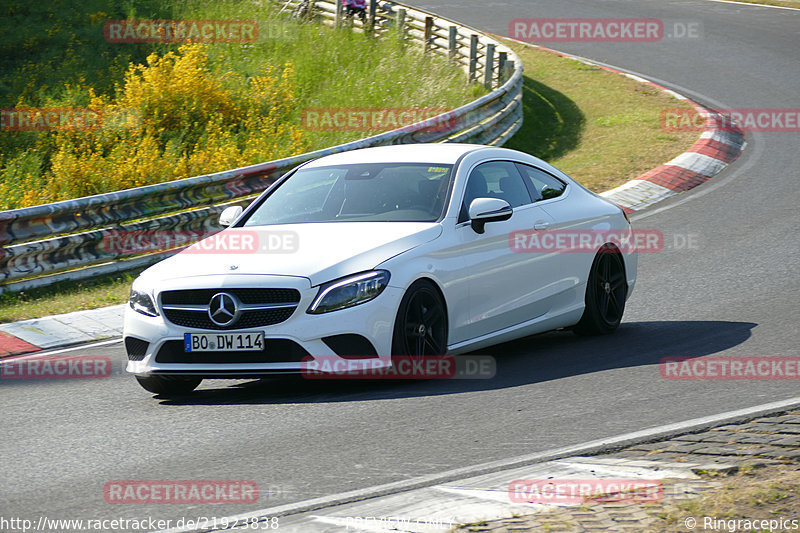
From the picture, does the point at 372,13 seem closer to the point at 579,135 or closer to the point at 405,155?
the point at 579,135

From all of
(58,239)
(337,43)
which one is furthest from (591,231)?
(337,43)

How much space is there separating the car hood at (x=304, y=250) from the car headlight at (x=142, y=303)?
0.14 m

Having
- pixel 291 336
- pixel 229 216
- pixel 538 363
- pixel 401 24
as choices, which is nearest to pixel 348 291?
pixel 291 336

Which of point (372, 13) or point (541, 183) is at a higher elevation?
point (541, 183)

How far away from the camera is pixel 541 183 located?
948 cm

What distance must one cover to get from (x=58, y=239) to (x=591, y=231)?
5922mm

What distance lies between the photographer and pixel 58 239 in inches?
485

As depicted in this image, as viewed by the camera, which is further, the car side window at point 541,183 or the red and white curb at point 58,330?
the red and white curb at point 58,330

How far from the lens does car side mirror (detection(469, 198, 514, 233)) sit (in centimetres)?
827

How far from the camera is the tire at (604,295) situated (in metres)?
9.61

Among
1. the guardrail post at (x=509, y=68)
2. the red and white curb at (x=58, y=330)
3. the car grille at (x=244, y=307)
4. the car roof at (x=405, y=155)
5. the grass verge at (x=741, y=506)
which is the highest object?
the car roof at (x=405, y=155)

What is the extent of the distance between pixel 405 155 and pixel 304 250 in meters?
1.70

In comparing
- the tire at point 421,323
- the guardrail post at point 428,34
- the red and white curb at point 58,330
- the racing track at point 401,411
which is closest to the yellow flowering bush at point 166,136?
the guardrail post at point 428,34

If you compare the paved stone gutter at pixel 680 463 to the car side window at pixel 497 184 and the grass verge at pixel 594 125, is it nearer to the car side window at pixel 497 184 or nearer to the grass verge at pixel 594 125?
the car side window at pixel 497 184
